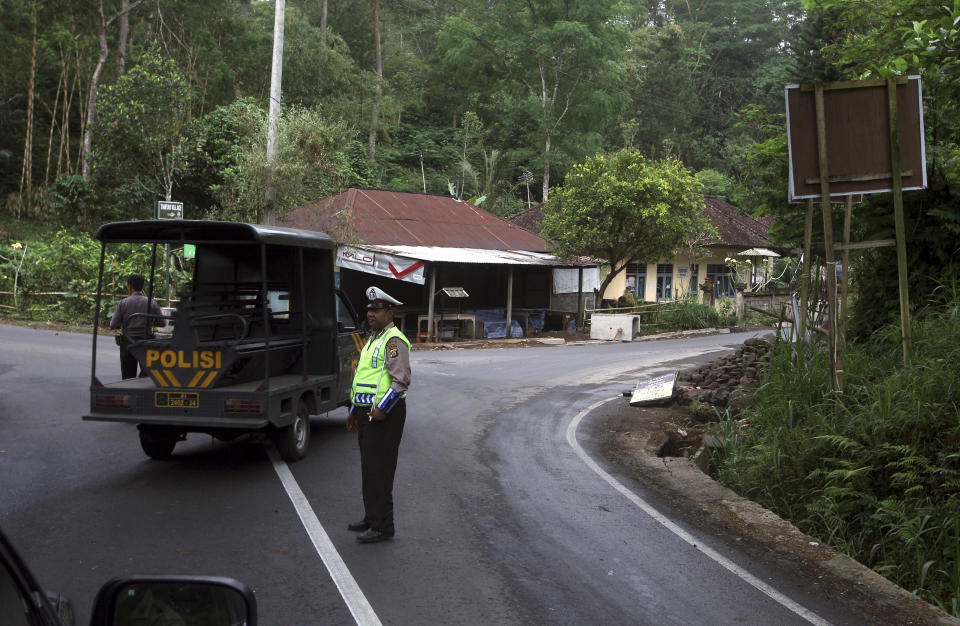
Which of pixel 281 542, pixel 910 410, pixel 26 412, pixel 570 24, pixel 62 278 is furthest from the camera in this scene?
pixel 570 24

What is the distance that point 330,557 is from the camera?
5738 millimetres

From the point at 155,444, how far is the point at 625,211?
21.3 meters

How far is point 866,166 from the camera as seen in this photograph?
344 inches

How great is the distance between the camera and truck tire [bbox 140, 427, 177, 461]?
8.38m

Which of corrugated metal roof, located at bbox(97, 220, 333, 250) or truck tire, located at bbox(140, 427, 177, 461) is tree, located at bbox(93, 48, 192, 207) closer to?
corrugated metal roof, located at bbox(97, 220, 333, 250)

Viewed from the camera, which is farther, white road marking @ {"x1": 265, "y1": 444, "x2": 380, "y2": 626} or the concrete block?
the concrete block

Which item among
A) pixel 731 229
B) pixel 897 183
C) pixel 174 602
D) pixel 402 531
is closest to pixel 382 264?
pixel 897 183

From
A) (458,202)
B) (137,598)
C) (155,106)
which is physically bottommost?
(137,598)

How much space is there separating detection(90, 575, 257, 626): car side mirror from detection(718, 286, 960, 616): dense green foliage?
5162mm

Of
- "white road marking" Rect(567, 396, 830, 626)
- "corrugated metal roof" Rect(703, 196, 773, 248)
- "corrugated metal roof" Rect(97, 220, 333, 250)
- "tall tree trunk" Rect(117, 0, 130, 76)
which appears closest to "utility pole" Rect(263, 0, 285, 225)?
"corrugated metal roof" Rect(97, 220, 333, 250)

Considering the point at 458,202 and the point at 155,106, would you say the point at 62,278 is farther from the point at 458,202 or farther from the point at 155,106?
the point at 458,202

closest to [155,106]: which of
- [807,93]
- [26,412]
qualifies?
[26,412]

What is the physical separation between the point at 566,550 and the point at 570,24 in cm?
3983

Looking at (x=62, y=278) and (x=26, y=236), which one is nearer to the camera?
(x=62, y=278)
